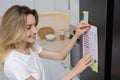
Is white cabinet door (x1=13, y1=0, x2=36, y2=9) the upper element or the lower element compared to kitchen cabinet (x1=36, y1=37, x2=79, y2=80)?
upper

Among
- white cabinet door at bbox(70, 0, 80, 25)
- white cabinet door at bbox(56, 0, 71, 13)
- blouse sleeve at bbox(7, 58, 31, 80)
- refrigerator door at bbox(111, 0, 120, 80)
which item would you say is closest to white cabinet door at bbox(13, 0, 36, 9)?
white cabinet door at bbox(56, 0, 71, 13)

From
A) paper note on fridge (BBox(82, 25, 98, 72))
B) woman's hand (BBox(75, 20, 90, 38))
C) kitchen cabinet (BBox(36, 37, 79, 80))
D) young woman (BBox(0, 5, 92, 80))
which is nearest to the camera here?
paper note on fridge (BBox(82, 25, 98, 72))

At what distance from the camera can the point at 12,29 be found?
1.59 metres

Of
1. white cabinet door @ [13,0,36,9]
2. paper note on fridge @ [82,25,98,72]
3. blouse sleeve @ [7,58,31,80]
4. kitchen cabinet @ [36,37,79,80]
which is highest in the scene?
white cabinet door @ [13,0,36,9]

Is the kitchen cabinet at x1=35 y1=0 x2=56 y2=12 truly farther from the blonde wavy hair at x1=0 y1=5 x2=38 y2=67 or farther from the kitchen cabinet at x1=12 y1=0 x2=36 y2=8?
the blonde wavy hair at x1=0 y1=5 x2=38 y2=67

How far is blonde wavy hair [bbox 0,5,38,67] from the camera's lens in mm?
1572

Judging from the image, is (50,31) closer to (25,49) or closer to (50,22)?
(50,22)

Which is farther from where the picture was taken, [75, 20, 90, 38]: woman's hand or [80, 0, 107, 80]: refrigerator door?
[75, 20, 90, 38]: woman's hand

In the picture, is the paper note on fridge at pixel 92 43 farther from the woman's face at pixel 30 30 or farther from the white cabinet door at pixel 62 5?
the white cabinet door at pixel 62 5

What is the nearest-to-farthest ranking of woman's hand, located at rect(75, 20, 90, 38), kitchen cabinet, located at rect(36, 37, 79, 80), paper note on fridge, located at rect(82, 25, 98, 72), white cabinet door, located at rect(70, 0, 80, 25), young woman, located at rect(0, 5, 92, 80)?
paper note on fridge, located at rect(82, 25, 98, 72) → woman's hand, located at rect(75, 20, 90, 38) → young woman, located at rect(0, 5, 92, 80) → white cabinet door, located at rect(70, 0, 80, 25) → kitchen cabinet, located at rect(36, 37, 79, 80)

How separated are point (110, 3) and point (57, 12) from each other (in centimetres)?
250

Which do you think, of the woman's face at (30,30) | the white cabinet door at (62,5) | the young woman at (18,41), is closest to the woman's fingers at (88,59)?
the young woman at (18,41)

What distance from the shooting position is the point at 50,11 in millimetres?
3688

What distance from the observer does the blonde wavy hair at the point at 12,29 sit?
157cm
